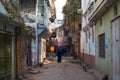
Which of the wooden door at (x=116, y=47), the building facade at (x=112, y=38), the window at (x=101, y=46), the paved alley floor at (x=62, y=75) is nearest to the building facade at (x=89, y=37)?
the paved alley floor at (x=62, y=75)

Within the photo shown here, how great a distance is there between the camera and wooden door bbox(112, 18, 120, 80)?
11.4 m

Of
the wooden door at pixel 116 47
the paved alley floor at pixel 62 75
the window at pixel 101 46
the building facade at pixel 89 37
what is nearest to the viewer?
the wooden door at pixel 116 47

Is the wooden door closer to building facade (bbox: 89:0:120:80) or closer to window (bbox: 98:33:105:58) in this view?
building facade (bbox: 89:0:120:80)

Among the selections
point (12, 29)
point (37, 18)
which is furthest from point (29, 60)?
point (12, 29)

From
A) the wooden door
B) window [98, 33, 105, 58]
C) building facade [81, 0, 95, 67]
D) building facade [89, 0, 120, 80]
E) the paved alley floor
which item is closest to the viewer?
the wooden door

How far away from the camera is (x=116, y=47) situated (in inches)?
469

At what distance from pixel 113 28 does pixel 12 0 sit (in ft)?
18.7

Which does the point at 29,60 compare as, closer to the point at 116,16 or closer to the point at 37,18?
the point at 37,18

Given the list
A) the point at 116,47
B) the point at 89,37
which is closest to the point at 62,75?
the point at 89,37

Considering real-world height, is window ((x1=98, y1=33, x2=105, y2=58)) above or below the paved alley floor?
above

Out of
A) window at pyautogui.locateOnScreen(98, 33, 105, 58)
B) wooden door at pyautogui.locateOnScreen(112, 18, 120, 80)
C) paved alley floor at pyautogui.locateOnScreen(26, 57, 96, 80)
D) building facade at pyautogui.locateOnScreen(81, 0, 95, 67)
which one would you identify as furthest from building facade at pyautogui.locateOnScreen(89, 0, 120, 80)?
building facade at pyautogui.locateOnScreen(81, 0, 95, 67)

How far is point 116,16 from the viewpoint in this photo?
11625 mm

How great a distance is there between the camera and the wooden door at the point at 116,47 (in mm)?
11438

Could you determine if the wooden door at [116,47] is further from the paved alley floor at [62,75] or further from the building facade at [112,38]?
the paved alley floor at [62,75]
